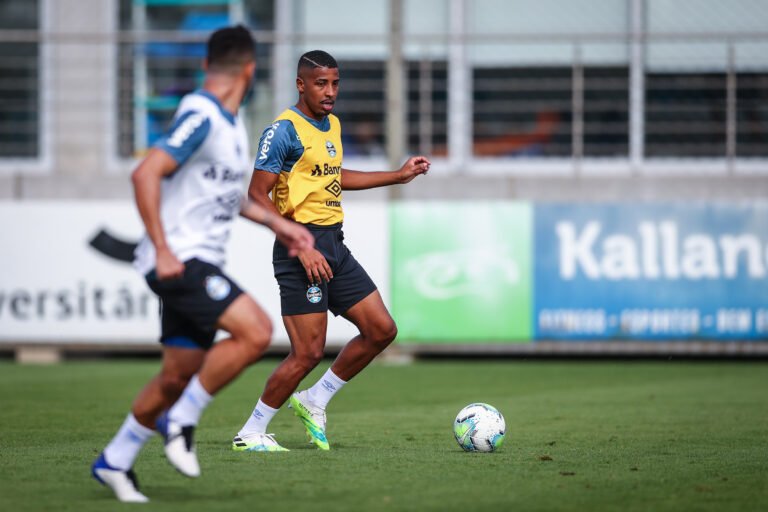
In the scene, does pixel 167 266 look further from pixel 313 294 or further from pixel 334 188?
pixel 334 188

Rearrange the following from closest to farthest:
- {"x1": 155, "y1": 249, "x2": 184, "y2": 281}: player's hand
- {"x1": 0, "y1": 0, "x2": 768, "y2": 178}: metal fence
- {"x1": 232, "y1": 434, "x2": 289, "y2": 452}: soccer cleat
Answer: {"x1": 155, "y1": 249, "x2": 184, "y2": 281}: player's hand → {"x1": 232, "y1": 434, "x2": 289, "y2": 452}: soccer cleat → {"x1": 0, "y1": 0, "x2": 768, "y2": 178}: metal fence

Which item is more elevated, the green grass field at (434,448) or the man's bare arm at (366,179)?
the man's bare arm at (366,179)

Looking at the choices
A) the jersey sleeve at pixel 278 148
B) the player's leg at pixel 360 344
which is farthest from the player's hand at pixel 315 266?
the jersey sleeve at pixel 278 148

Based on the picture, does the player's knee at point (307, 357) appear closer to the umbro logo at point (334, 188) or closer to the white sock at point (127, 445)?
the umbro logo at point (334, 188)

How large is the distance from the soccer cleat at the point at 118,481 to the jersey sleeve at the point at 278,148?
219 cm

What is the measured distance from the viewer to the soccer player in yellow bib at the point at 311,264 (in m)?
7.50

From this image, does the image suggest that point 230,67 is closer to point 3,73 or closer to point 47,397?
point 47,397

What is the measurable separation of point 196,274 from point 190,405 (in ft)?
1.77

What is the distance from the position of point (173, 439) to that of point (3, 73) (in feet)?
43.6

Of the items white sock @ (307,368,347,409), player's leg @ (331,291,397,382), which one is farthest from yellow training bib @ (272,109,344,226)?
white sock @ (307,368,347,409)

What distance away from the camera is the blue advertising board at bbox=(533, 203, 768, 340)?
14133 millimetres

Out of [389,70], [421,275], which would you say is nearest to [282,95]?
[389,70]

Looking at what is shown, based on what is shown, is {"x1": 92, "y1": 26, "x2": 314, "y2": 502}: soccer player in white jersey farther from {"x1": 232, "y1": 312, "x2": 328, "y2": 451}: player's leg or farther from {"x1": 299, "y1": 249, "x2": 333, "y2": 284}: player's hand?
{"x1": 232, "y1": 312, "x2": 328, "y2": 451}: player's leg

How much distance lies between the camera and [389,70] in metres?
15.0
